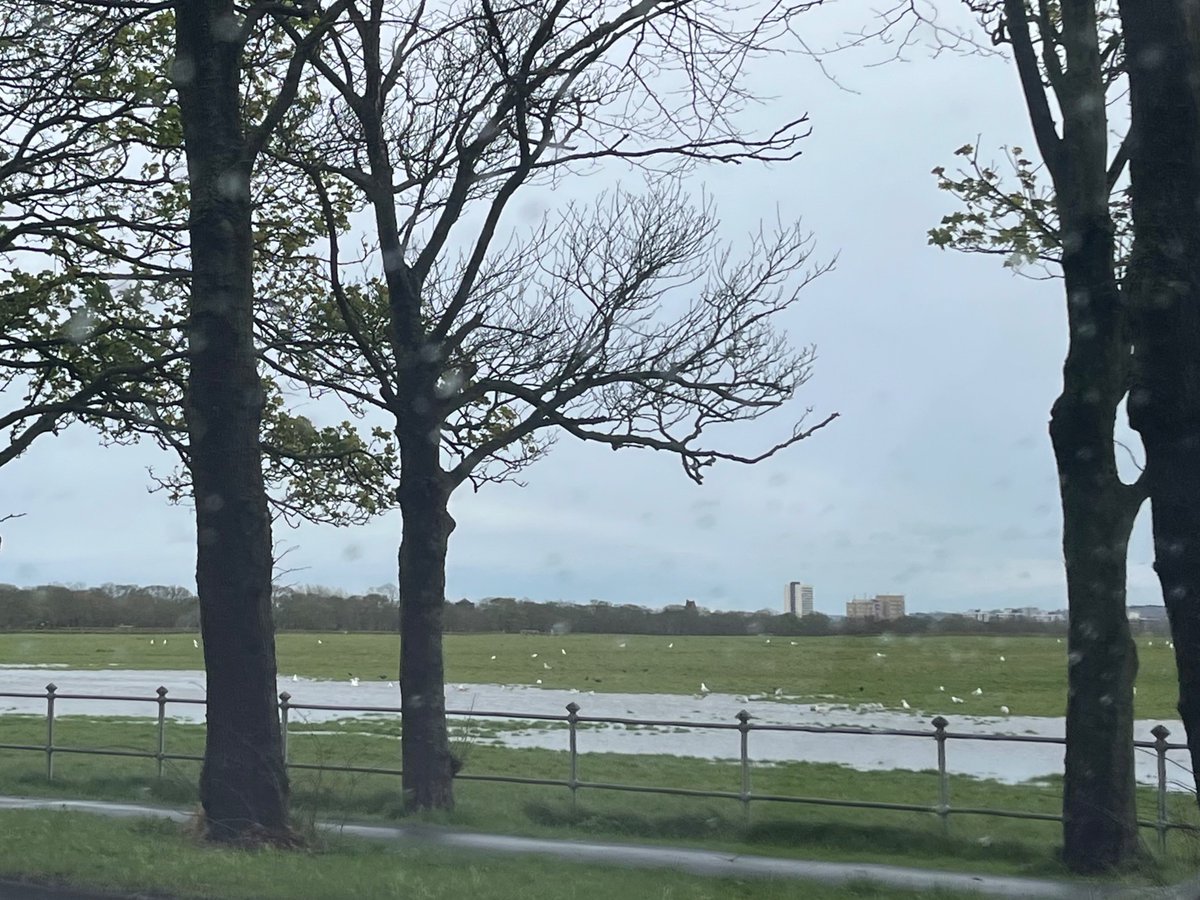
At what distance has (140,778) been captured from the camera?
1797cm

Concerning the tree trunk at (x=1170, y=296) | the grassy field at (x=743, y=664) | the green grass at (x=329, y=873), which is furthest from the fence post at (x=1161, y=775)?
the grassy field at (x=743, y=664)

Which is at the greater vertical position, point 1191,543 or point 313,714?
point 1191,543

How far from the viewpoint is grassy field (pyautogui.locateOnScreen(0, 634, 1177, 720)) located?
2302 inches

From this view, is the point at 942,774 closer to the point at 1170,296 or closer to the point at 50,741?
the point at 1170,296

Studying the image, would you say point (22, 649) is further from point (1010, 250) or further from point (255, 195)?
point (1010, 250)

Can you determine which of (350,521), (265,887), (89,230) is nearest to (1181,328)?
(265,887)

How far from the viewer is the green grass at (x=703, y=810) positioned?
1352 centimetres

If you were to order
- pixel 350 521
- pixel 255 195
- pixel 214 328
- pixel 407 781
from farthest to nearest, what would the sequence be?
pixel 350 521, pixel 255 195, pixel 407 781, pixel 214 328

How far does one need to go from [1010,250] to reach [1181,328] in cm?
953

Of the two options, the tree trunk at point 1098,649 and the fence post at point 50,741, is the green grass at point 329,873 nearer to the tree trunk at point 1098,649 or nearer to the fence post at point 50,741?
the tree trunk at point 1098,649

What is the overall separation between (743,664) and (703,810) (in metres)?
76.9

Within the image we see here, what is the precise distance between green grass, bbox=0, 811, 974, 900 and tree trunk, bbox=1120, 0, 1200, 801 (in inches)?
158

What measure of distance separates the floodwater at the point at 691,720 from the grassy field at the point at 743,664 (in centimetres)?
361

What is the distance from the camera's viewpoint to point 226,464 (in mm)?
10820
